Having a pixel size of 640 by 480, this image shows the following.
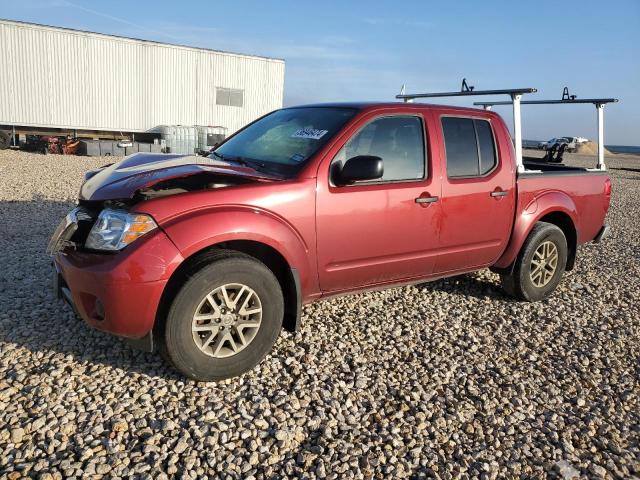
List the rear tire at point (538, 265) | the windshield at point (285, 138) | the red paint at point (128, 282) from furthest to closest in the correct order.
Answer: the rear tire at point (538, 265)
the windshield at point (285, 138)
the red paint at point (128, 282)

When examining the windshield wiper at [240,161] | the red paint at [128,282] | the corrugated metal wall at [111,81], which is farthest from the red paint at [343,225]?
the corrugated metal wall at [111,81]

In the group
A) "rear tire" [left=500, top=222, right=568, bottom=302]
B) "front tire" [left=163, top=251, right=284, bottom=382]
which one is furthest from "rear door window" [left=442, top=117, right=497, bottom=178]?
"front tire" [left=163, top=251, right=284, bottom=382]

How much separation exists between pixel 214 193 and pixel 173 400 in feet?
4.15

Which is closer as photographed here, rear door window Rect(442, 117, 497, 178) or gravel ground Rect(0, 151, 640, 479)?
gravel ground Rect(0, 151, 640, 479)

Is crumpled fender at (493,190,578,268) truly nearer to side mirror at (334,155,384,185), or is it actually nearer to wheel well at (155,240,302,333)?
side mirror at (334,155,384,185)

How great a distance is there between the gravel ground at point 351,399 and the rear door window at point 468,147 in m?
1.33

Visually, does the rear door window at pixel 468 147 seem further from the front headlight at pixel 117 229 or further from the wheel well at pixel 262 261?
the front headlight at pixel 117 229

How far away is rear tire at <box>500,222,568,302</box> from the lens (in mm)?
4969

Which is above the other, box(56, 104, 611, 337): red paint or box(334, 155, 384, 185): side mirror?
box(334, 155, 384, 185): side mirror

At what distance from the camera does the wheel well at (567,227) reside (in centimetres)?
532

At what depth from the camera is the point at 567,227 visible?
5.44 meters

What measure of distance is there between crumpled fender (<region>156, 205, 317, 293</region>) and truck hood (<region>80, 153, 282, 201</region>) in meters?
0.29

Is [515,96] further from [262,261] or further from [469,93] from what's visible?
[262,261]

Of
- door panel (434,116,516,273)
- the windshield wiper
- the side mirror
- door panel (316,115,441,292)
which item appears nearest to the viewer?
the side mirror
